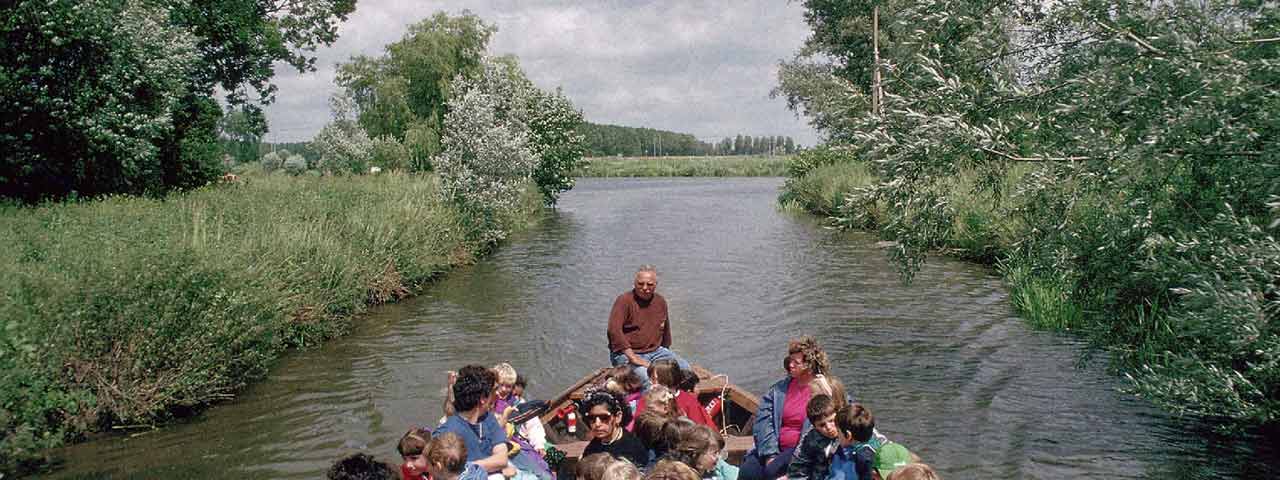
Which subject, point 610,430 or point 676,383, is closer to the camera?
point 610,430

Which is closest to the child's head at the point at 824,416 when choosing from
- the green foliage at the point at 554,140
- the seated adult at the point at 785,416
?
the seated adult at the point at 785,416

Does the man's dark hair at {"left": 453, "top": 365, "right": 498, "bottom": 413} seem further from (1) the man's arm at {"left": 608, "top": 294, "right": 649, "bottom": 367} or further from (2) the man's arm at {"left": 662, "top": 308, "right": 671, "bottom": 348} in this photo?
(2) the man's arm at {"left": 662, "top": 308, "right": 671, "bottom": 348}

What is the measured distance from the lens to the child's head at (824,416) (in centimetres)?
548

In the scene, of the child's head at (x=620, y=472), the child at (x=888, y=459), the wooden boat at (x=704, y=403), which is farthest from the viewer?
the wooden boat at (x=704, y=403)

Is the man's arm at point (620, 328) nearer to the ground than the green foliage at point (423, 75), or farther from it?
nearer to the ground

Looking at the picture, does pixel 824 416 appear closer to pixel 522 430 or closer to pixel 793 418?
pixel 793 418

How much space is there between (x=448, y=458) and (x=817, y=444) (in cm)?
212

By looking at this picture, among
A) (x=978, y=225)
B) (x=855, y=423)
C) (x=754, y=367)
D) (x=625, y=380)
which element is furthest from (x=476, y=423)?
(x=978, y=225)

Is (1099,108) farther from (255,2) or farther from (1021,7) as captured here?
(255,2)

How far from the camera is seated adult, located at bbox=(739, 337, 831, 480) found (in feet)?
21.0

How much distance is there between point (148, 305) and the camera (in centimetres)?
911

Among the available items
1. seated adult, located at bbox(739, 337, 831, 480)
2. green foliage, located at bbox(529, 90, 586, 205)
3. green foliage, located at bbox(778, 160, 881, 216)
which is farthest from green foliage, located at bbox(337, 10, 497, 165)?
seated adult, located at bbox(739, 337, 831, 480)

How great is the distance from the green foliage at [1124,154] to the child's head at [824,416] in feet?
8.99

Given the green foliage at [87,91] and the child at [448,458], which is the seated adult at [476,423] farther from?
the green foliage at [87,91]
